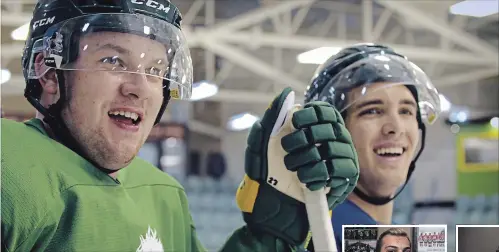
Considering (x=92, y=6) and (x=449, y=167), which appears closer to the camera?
(x=92, y=6)

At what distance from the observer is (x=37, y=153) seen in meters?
1.03

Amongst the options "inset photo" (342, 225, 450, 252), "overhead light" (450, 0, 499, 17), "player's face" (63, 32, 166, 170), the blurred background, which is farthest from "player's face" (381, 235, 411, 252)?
"overhead light" (450, 0, 499, 17)

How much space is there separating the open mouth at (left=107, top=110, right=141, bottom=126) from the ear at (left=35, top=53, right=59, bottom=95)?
0.33 feet

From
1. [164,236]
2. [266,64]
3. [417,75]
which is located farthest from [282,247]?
[266,64]

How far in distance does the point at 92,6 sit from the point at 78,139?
0.73 feet

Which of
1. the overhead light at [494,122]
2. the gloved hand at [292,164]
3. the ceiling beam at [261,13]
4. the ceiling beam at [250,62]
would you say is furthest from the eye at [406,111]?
the ceiling beam at [261,13]

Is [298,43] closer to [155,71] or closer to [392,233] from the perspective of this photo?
[392,233]

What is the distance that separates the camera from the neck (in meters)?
1.48

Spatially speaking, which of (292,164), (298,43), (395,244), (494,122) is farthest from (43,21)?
(298,43)

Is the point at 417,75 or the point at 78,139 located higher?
the point at 417,75

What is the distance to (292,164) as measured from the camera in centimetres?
115

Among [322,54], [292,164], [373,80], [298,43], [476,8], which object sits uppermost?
[298,43]

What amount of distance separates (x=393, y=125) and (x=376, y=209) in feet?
0.67

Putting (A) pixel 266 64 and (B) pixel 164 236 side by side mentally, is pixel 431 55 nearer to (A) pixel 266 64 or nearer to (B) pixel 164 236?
(A) pixel 266 64
